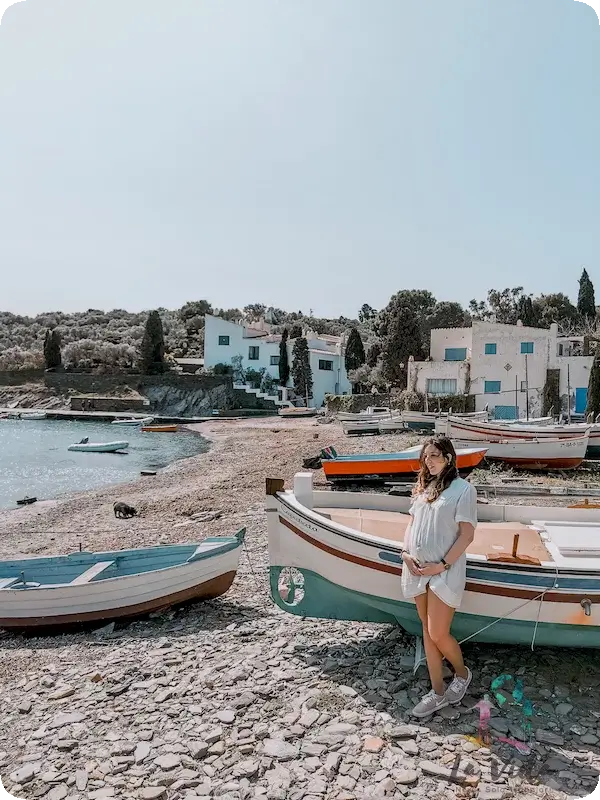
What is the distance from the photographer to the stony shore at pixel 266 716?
13.4 feet

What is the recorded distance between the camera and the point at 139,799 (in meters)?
3.98

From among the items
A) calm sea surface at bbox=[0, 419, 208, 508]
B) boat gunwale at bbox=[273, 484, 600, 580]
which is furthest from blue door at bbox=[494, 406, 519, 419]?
boat gunwale at bbox=[273, 484, 600, 580]

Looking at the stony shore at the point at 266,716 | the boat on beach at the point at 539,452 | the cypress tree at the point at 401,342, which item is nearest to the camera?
the stony shore at the point at 266,716

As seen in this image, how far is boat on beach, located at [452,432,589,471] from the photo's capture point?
18.8 m

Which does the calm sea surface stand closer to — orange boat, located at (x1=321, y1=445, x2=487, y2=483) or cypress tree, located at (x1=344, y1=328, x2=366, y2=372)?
orange boat, located at (x1=321, y1=445, x2=487, y2=483)

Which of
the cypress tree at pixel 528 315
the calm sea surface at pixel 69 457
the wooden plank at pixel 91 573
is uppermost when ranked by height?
the cypress tree at pixel 528 315

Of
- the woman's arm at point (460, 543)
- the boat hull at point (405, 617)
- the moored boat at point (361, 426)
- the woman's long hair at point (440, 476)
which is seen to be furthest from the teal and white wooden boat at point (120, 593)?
the moored boat at point (361, 426)

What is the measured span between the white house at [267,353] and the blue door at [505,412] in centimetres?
2472

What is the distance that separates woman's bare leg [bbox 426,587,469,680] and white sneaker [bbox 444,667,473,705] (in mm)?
109

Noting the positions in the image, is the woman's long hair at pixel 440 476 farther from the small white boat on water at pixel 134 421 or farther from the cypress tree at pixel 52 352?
the cypress tree at pixel 52 352

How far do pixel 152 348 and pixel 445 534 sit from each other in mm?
63766

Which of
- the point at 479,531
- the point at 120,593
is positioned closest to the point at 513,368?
the point at 479,531

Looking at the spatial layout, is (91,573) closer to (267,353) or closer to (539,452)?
(539,452)

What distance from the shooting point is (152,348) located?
6538cm
